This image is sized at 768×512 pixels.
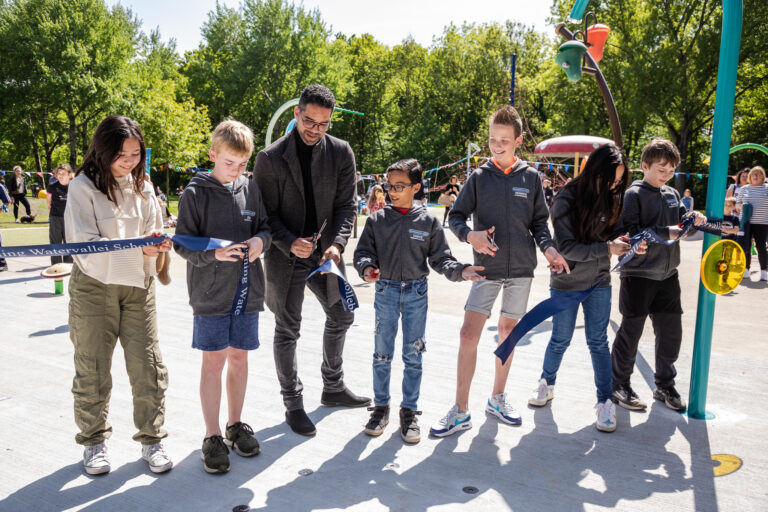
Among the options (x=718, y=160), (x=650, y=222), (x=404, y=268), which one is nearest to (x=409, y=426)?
(x=404, y=268)

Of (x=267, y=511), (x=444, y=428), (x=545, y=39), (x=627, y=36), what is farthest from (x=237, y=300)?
(x=545, y=39)

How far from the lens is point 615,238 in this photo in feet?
12.4

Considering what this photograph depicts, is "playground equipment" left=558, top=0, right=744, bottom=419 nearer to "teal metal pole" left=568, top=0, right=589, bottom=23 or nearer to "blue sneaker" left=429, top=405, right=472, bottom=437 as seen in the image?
"blue sneaker" left=429, top=405, right=472, bottom=437

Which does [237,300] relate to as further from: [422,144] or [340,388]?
[422,144]

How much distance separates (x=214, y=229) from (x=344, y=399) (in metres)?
1.60

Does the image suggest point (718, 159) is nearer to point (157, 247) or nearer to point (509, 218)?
point (509, 218)

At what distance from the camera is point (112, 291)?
116 inches

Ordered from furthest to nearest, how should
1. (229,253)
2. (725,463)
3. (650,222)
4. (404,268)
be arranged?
(650,222) → (404,268) → (725,463) → (229,253)

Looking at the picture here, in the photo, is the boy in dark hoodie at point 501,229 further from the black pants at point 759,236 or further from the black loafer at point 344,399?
the black pants at point 759,236

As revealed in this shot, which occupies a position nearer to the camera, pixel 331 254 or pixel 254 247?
pixel 254 247

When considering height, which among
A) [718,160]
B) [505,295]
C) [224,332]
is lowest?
[224,332]

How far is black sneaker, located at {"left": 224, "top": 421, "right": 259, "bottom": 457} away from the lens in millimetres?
3203

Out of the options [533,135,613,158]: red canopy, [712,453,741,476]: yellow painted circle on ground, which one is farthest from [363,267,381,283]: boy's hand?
[533,135,613,158]: red canopy

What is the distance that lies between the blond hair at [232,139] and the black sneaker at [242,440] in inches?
62.2
